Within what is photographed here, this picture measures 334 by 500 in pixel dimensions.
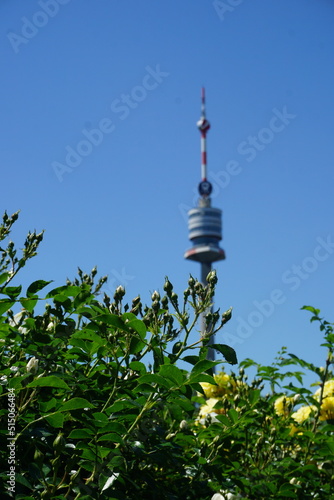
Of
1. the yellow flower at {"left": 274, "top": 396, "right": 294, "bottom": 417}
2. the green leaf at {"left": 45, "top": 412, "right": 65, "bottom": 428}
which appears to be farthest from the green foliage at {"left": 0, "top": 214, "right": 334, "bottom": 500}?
the yellow flower at {"left": 274, "top": 396, "right": 294, "bottom": 417}

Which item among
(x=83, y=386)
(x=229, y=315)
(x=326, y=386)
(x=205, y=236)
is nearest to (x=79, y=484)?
(x=83, y=386)

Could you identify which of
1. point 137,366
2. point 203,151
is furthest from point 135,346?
point 203,151

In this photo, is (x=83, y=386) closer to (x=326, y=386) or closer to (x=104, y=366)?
(x=104, y=366)

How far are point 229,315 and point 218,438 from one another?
0.90 meters

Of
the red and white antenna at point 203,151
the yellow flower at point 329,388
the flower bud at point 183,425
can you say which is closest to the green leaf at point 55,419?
the flower bud at point 183,425

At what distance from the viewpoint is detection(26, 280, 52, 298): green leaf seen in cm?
283

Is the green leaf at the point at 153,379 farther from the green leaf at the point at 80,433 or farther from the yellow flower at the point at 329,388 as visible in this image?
the yellow flower at the point at 329,388

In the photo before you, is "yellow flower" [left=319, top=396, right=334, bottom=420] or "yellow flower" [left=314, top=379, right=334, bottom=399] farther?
"yellow flower" [left=314, top=379, right=334, bottom=399]

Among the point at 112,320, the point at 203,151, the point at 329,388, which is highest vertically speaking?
the point at 203,151

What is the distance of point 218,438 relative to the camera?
313cm

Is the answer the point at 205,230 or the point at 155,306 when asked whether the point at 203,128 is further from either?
the point at 155,306

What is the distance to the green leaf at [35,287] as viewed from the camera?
2828mm

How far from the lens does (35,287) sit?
9.32ft

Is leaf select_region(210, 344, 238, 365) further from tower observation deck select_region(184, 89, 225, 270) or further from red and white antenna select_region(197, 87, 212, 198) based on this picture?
tower observation deck select_region(184, 89, 225, 270)
